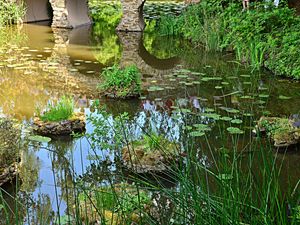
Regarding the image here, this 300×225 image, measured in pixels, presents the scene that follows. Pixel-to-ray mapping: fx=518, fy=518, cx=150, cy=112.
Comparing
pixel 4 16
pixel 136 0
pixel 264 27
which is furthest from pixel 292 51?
pixel 4 16

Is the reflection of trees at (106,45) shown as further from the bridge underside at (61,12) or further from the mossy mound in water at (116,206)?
the mossy mound in water at (116,206)

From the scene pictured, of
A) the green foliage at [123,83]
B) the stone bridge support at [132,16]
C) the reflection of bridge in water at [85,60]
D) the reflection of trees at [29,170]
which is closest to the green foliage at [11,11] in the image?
the reflection of bridge in water at [85,60]

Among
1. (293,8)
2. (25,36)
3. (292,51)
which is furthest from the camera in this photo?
(25,36)

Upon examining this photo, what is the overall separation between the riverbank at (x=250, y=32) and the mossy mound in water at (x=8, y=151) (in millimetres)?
5447

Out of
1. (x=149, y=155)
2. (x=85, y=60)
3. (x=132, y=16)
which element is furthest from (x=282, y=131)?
(x=132, y=16)

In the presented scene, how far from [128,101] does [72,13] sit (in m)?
10.4

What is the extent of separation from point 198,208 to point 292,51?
778cm

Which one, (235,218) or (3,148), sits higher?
(235,218)

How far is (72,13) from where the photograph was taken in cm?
1772

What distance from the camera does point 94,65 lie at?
1095 cm

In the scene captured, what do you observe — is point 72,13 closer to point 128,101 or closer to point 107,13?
point 107,13

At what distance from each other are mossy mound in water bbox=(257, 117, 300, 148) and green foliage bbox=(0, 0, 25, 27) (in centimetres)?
1177

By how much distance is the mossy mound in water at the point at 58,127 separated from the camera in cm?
655

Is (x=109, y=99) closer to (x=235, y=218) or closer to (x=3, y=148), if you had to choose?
(x=3, y=148)
